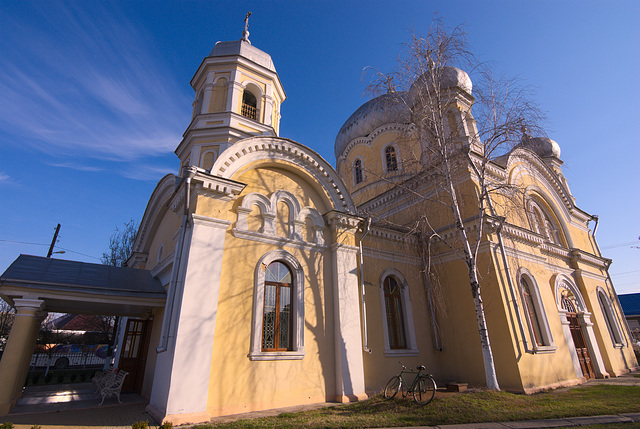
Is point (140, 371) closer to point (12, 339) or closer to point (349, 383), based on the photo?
point (12, 339)

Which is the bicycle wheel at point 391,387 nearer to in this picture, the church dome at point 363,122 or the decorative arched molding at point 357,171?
the decorative arched molding at point 357,171

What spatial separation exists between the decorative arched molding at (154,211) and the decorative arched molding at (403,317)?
7.66m

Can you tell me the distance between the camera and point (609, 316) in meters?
17.1

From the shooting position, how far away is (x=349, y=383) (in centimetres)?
900

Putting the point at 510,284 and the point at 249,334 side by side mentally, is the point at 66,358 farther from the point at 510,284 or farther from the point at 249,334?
the point at 510,284

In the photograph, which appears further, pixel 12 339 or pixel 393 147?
pixel 393 147

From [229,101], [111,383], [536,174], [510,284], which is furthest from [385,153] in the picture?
[111,383]

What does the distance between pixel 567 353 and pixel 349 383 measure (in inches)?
346

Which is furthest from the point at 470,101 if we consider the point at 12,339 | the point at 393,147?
the point at 12,339

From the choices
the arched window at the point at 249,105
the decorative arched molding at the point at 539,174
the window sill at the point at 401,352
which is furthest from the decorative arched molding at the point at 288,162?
the decorative arched molding at the point at 539,174

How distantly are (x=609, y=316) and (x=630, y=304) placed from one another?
24.7 metres

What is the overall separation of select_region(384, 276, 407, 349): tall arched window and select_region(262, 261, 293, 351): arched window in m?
3.92

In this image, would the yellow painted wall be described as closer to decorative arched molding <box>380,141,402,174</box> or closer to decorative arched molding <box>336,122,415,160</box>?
decorative arched molding <box>380,141,402,174</box>

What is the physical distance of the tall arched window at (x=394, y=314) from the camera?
11.4 metres
